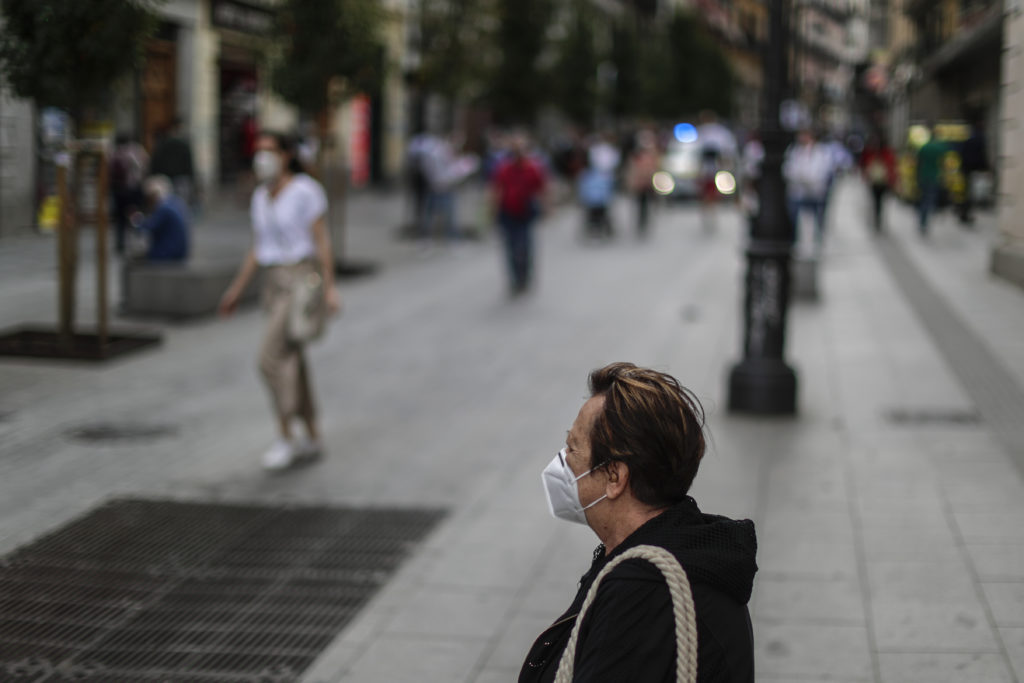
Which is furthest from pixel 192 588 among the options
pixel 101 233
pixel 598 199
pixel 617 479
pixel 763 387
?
pixel 598 199

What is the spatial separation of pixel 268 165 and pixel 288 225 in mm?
365

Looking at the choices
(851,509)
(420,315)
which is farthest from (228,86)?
(851,509)

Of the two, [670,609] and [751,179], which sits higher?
[751,179]

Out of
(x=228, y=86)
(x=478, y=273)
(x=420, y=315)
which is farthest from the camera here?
(x=228, y=86)

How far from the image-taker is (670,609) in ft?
7.04

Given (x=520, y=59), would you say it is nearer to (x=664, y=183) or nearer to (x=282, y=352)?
(x=664, y=183)

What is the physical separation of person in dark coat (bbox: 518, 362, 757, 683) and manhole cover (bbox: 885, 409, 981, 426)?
21.3 ft

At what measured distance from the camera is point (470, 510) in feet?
22.7

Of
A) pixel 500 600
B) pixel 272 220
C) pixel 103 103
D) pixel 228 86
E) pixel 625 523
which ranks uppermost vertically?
pixel 228 86

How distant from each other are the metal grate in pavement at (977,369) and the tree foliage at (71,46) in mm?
6034

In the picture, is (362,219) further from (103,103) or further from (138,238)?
(103,103)

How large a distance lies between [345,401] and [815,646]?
17.8ft

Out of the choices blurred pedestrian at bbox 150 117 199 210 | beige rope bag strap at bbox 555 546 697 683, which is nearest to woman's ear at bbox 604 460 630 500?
beige rope bag strap at bbox 555 546 697 683

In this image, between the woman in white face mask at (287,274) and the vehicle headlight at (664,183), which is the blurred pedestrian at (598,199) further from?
the woman in white face mask at (287,274)
